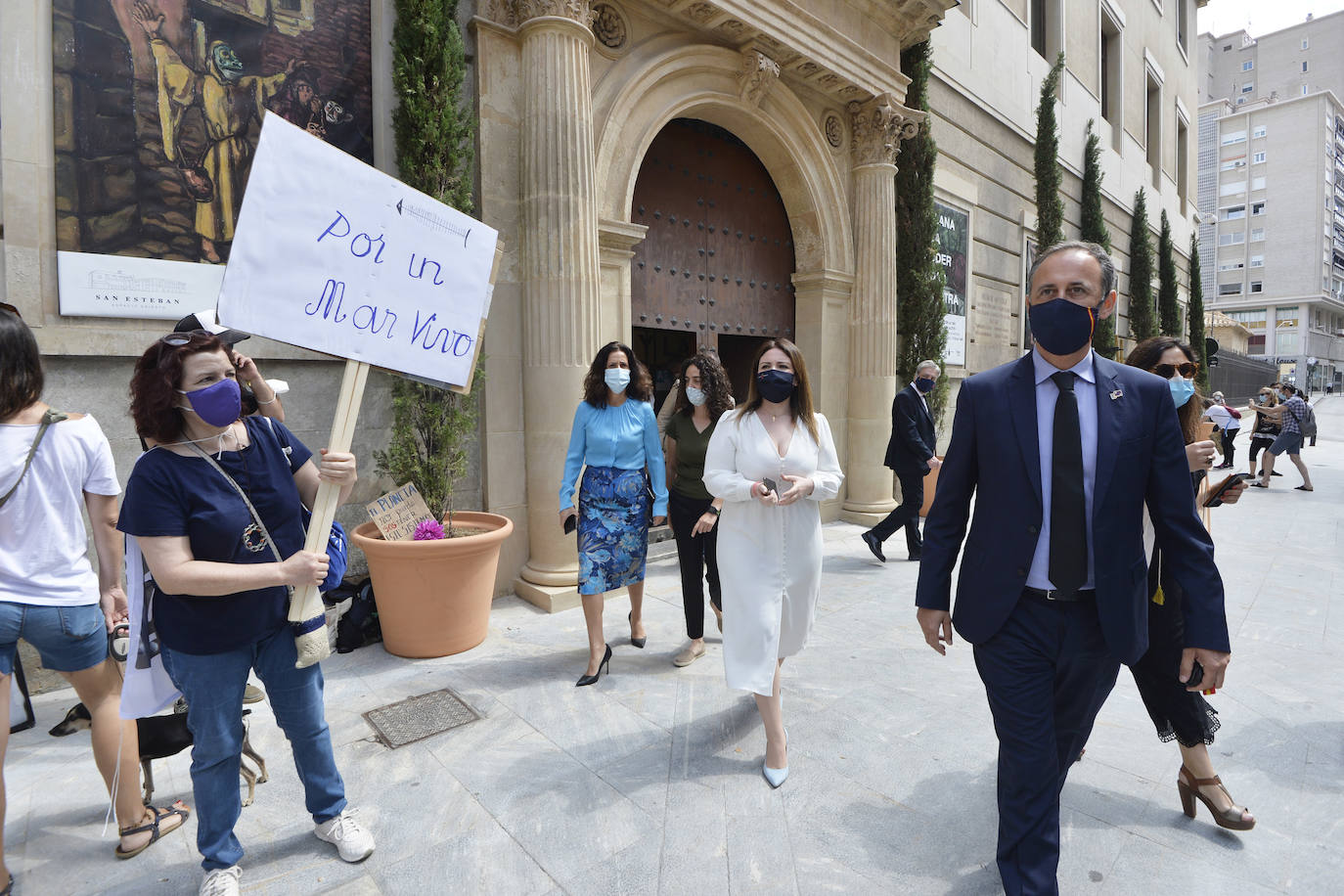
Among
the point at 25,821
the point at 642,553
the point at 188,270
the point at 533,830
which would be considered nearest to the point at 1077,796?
the point at 533,830

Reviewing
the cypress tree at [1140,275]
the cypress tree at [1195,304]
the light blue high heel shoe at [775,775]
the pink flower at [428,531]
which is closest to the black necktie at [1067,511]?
the light blue high heel shoe at [775,775]

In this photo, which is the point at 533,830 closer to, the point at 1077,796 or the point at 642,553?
the point at 642,553

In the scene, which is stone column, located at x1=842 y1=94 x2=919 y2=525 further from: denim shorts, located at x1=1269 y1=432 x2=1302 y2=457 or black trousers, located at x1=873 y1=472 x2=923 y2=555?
denim shorts, located at x1=1269 y1=432 x2=1302 y2=457

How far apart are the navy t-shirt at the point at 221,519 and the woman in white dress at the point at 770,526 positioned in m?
1.68

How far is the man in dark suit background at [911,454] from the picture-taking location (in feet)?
21.4

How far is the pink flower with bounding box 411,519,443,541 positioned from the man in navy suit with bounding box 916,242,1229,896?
11.0ft

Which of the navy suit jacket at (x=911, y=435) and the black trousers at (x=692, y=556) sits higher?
the navy suit jacket at (x=911, y=435)

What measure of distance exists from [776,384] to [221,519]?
2.17 m

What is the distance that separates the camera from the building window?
16891mm

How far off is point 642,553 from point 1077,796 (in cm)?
248

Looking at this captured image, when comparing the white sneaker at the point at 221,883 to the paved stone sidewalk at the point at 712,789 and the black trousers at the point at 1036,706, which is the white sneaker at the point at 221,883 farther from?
the black trousers at the point at 1036,706

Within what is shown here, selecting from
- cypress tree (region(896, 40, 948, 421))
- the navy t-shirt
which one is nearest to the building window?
cypress tree (region(896, 40, 948, 421))

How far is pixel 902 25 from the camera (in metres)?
8.62

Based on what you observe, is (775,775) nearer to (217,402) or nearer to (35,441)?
(217,402)
